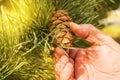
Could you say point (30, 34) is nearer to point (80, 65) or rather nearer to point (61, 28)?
point (61, 28)

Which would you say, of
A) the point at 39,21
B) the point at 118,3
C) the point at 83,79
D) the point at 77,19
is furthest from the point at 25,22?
the point at 118,3

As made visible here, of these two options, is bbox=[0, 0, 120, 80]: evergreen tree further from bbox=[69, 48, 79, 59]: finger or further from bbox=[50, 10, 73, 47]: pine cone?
bbox=[69, 48, 79, 59]: finger

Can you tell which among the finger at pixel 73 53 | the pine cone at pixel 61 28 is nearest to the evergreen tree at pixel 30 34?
the pine cone at pixel 61 28

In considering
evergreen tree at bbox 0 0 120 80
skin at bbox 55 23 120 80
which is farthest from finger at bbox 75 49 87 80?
evergreen tree at bbox 0 0 120 80

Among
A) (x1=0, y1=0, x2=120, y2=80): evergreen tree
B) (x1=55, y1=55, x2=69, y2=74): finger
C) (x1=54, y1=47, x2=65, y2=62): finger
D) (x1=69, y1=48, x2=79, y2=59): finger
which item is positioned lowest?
(x1=69, y1=48, x2=79, y2=59): finger

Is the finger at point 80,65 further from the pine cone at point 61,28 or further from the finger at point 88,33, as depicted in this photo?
the pine cone at point 61,28

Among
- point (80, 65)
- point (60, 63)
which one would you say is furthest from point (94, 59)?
point (60, 63)
